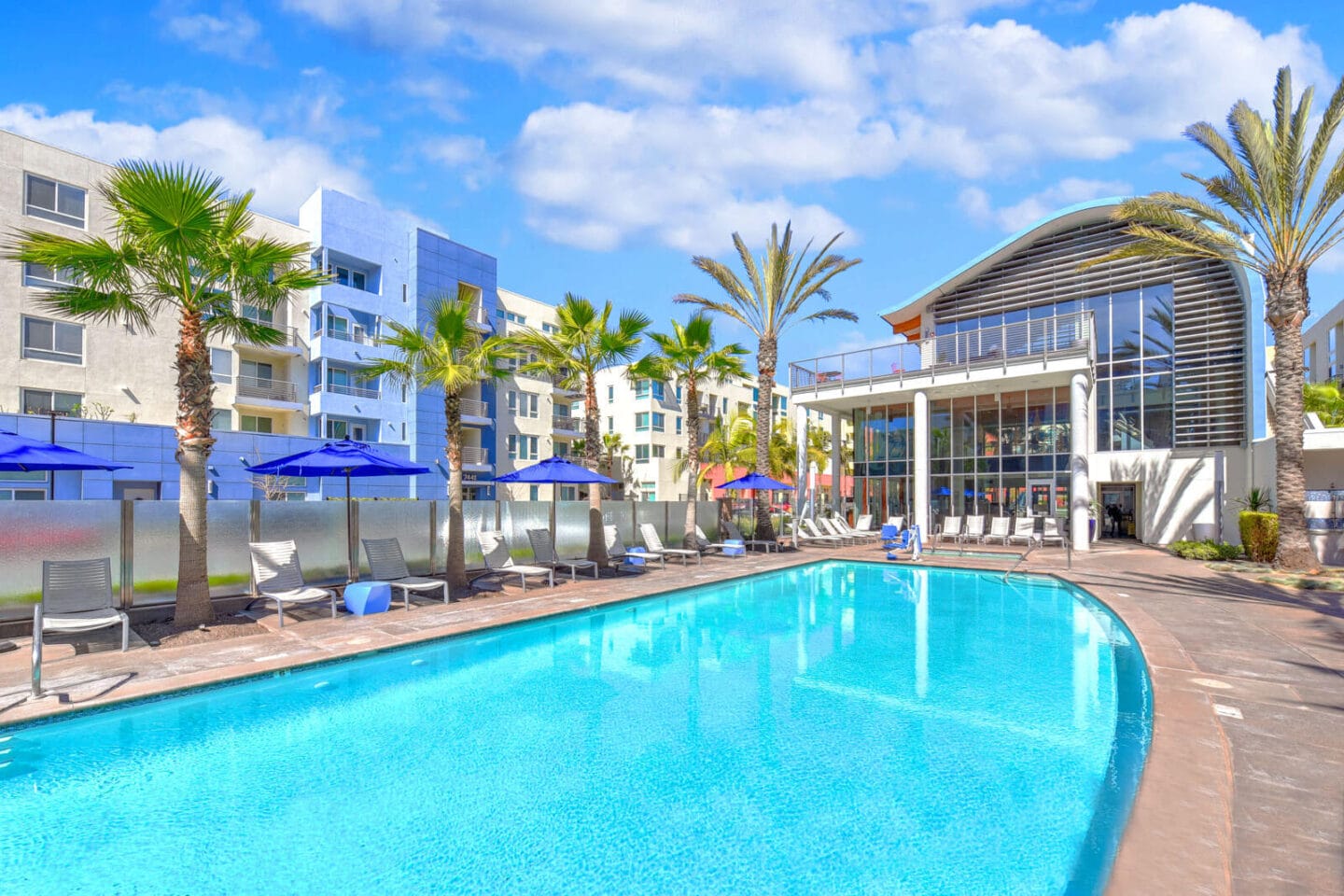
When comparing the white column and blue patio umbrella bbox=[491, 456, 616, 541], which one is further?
the white column

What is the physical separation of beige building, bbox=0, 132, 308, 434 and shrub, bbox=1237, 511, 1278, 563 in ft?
106

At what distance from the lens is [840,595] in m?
13.8

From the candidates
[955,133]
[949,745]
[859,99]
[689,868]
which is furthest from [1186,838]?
[955,133]

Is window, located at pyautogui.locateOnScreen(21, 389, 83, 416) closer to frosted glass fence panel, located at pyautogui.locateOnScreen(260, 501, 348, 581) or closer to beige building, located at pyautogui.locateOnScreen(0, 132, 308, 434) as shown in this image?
beige building, located at pyautogui.locateOnScreen(0, 132, 308, 434)

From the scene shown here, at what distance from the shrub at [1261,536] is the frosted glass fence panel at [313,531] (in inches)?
824

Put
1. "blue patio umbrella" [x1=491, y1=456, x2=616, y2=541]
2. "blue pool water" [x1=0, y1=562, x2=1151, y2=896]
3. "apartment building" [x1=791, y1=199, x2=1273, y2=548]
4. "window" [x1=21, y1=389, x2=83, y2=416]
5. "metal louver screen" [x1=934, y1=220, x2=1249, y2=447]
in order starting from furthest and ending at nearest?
1. "window" [x1=21, y1=389, x2=83, y2=416]
2. "metal louver screen" [x1=934, y1=220, x2=1249, y2=447]
3. "apartment building" [x1=791, y1=199, x2=1273, y2=548]
4. "blue patio umbrella" [x1=491, y1=456, x2=616, y2=541]
5. "blue pool water" [x1=0, y1=562, x2=1151, y2=896]

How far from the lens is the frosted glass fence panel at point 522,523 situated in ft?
50.3

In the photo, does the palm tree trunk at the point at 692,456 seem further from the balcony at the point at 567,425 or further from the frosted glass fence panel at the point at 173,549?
the balcony at the point at 567,425

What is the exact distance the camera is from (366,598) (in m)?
10.4

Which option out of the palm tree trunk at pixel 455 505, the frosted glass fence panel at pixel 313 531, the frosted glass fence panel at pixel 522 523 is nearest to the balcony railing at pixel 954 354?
the frosted glass fence panel at pixel 522 523

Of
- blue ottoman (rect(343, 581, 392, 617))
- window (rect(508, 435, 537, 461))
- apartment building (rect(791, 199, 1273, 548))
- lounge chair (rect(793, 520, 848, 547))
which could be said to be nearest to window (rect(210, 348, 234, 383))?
window (rect(508, 435, 537, 461))

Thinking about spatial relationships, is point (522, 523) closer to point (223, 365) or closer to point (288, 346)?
point (223, 365)

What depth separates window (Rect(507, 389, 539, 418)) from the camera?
1662 inches

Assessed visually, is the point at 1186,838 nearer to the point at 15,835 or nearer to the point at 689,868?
the point at 689,868
